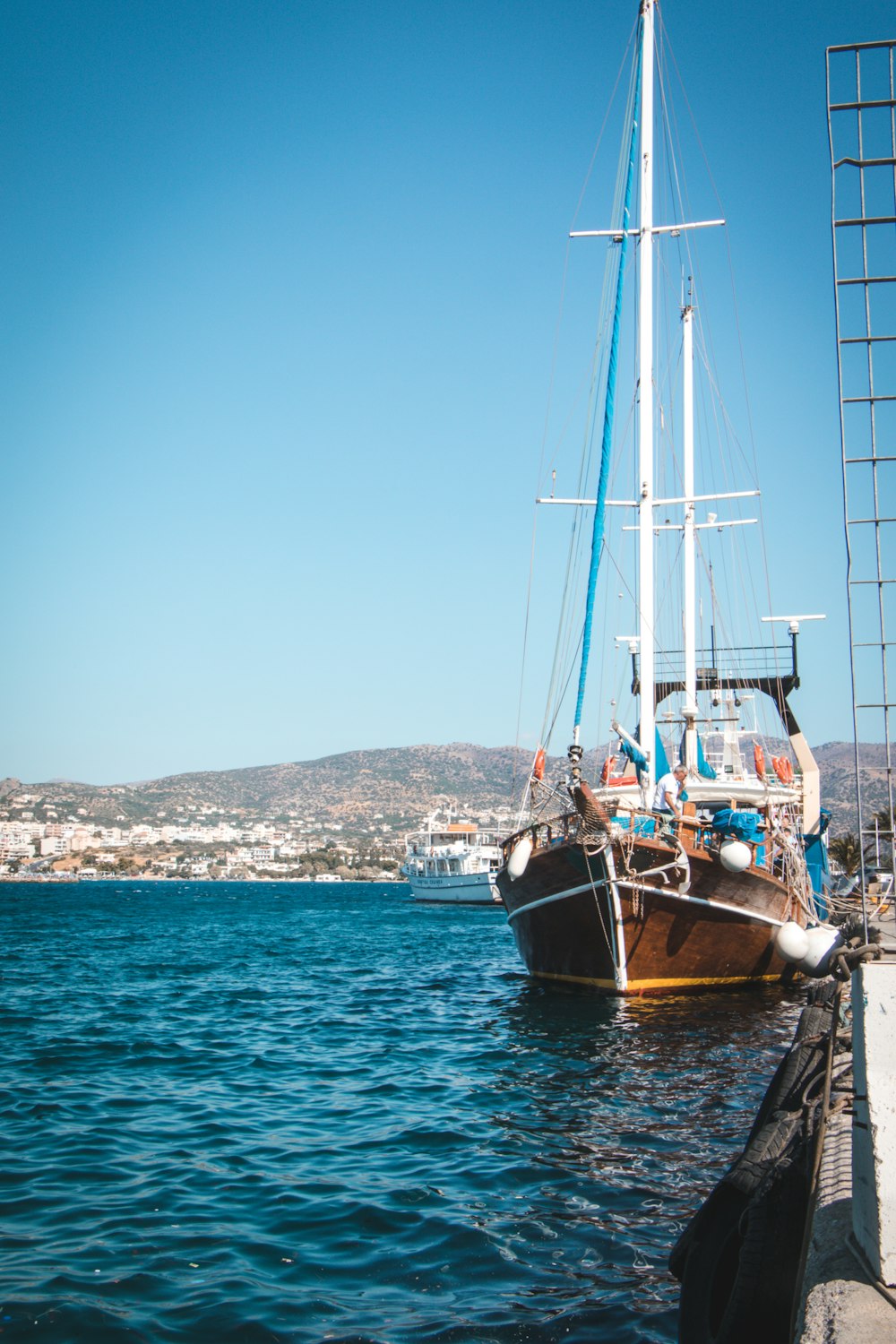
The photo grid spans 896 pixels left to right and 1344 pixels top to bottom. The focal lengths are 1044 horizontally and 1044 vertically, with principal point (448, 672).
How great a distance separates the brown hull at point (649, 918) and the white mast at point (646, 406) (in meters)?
2.36

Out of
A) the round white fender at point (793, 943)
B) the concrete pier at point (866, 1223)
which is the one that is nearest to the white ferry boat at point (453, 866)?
the round white fender at point (793, 943)

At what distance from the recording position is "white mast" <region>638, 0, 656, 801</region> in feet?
68.5

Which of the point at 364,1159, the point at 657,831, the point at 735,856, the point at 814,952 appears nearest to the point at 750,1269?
the point at 364,1159

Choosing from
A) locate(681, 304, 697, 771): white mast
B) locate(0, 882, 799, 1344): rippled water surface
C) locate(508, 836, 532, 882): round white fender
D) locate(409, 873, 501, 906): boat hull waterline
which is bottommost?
locate(409, 873, 501, 906): boat hull waterline

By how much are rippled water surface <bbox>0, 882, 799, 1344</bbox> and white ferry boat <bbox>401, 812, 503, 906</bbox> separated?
59691 mm

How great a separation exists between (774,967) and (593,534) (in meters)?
9.26

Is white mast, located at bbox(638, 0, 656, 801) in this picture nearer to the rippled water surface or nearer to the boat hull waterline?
the rippled water surface

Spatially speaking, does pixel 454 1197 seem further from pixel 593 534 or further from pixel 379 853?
pixel 379 853

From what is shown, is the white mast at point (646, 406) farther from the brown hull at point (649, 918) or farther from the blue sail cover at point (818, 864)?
the blue sail cover at point (818, 864)

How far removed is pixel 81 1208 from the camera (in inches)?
306

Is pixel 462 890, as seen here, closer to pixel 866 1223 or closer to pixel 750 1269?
pixel 750 1269

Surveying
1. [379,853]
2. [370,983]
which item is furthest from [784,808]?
[379,853]

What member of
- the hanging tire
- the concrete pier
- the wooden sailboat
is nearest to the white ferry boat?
the wooden sailboat

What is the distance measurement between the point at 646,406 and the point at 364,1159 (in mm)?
17366
